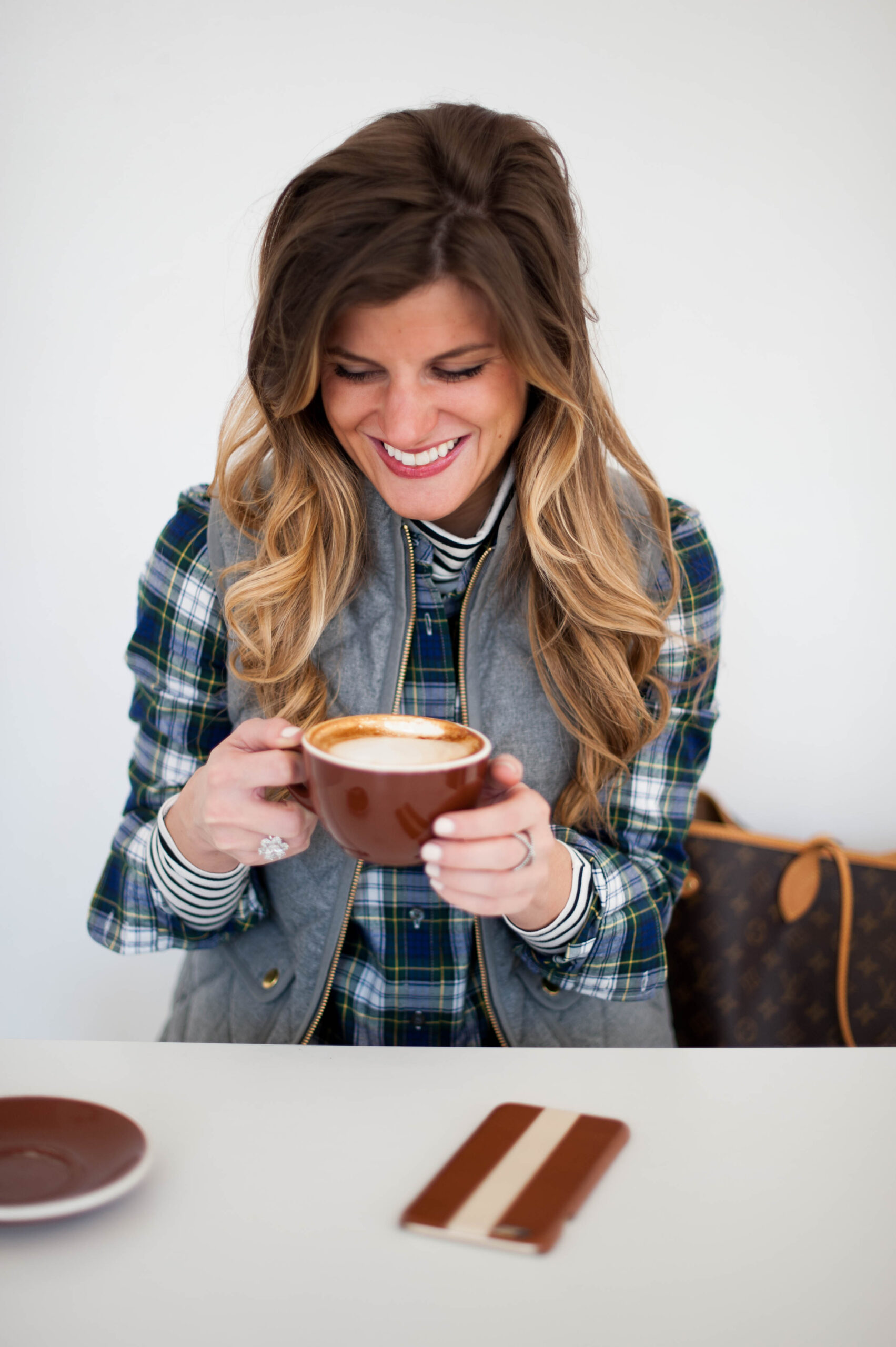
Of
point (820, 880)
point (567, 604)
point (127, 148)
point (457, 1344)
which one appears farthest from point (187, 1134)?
point (127, 148)

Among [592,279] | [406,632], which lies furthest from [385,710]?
[592,279]

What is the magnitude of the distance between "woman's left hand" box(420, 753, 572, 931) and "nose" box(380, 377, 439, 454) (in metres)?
0.36

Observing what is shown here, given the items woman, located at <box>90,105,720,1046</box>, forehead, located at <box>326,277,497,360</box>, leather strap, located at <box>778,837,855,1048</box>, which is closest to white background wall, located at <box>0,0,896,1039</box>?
leather strap, located at <box>778,837,855,1048</box>

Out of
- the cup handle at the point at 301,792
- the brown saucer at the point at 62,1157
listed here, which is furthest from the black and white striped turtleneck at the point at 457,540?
the brown saucer at the point at 62,1157

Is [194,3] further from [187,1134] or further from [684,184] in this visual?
[187,1134]

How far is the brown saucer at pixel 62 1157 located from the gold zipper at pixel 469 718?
1.72ft

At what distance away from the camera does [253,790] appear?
2.80 feet

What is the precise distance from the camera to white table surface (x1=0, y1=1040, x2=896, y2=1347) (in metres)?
0.60

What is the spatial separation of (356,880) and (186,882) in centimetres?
19

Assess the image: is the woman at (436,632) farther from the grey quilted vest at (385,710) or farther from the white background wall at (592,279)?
the white background wall at (592,279)

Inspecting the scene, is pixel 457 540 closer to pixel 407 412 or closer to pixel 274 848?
pixel 407 412

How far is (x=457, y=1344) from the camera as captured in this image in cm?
58

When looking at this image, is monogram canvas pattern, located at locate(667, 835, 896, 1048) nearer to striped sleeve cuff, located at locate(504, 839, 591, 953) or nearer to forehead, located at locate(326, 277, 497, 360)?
striped sleeve cuff, located at locate(504, 839, 591, 953)

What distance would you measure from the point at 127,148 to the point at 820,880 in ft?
5.31
